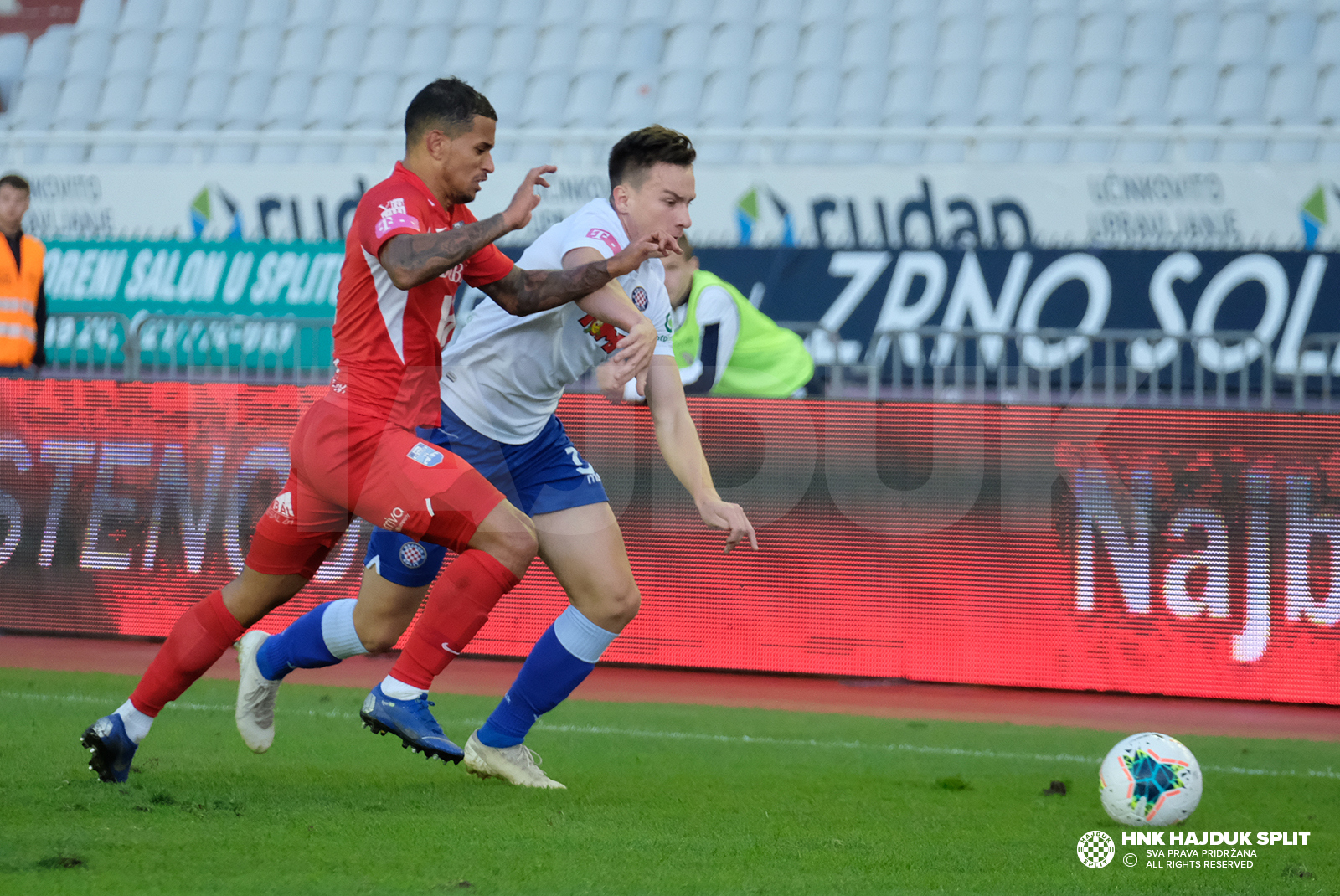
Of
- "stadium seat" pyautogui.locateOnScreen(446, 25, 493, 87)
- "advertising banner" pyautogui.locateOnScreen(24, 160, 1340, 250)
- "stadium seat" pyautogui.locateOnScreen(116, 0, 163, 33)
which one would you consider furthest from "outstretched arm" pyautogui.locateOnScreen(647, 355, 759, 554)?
"stadium seat" pyautogui.locateOnScreen(116, 0, 163, 33)

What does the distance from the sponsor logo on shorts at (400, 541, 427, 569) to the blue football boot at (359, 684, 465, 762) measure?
1.62 feet

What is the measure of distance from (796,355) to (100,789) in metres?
4.64

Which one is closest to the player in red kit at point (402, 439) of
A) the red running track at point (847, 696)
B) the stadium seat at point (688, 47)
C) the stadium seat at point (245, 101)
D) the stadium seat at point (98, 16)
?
the red running track at point (847, 696)

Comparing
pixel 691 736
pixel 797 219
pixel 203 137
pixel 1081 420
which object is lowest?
pixel 691 736

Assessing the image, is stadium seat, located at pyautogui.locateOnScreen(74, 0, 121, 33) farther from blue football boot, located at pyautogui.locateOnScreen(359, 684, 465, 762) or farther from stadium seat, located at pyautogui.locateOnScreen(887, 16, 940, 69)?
blue football boot, located at pyautogui.locateOnScreen(359, 684, 465, 762)

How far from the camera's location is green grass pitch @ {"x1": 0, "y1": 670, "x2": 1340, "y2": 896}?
3619mm

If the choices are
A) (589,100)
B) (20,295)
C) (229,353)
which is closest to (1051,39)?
(589,100)

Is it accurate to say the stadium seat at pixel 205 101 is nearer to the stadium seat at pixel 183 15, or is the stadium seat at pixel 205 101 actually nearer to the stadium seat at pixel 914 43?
the stadium seat at pixel 183 15

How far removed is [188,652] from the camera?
174 inches

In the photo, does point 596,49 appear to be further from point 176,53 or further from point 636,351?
point 636,351

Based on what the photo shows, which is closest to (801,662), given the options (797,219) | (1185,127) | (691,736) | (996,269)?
(691,736)

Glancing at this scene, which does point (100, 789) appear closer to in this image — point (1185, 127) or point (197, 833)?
point (197, 833)

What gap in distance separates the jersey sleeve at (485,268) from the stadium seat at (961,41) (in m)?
10.4

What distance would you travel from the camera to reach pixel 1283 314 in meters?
10.4
